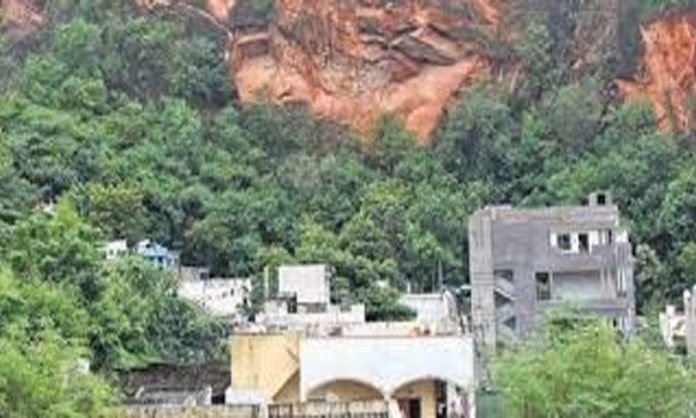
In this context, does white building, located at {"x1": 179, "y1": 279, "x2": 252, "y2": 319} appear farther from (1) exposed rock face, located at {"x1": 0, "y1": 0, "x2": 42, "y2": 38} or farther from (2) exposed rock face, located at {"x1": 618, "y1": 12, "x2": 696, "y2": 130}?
(1) exposed rock face, located at {"x1": 0, "y1": 0, "x2": 42, "y2": 38}

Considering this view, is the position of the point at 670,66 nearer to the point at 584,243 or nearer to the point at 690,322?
the point at 584,243

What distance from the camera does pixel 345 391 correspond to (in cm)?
2625

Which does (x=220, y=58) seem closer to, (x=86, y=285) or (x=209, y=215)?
(x=209, y=215)

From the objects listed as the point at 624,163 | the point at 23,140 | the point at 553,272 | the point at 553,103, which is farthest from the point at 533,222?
the point at 23,140

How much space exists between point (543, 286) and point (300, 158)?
1332 cm

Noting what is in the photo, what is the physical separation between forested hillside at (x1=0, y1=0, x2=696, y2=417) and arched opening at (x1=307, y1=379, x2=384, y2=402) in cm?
1302

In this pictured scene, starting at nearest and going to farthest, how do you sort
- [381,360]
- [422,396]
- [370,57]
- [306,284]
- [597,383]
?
[597,383] → [381,360] → [422,396] → [306,284] → [370,57]

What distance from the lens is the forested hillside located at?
49.2 meters

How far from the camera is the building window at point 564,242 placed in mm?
Result: 47438

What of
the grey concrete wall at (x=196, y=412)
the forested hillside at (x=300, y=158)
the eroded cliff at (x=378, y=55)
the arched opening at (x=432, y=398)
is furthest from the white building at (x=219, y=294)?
the grey concrete wall at (x=196, y=412)

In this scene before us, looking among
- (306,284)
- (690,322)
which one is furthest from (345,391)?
(690,322)

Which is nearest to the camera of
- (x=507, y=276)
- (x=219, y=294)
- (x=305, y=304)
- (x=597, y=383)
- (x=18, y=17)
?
(x=597, y=383)

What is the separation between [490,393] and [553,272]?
571 inches

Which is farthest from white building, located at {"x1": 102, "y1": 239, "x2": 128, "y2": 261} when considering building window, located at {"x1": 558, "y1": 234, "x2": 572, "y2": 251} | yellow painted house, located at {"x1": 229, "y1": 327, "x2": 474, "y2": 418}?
yellow painted house, located at {"x1": 229, "y1": 327, "x2": 474, "y2": 418}
